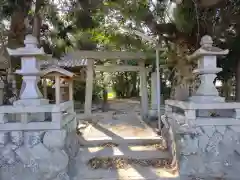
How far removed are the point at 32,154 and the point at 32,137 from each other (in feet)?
0.86

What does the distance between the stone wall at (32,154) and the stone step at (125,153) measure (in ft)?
3.88

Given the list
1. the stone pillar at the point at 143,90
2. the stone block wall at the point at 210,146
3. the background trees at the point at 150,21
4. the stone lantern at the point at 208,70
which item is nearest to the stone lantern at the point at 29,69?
the background trees at the point at 150,21

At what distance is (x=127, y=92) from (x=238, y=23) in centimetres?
1419

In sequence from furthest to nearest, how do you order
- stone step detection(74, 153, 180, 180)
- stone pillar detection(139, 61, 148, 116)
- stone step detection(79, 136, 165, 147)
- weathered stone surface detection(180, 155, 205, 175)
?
stone pillar detection(139, 61, 148, 116) → stone step detection(79, 136, 165, 147) → stone step detection(74, 153, 180, 180) → weathered stone surface detection(180, 155, 205, 175)

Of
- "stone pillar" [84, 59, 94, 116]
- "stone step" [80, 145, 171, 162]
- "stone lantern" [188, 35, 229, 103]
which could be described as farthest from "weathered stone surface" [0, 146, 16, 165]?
"stone pillar" [84, 59, 94, 116]

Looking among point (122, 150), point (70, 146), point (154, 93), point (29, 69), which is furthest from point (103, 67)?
point (29, 69)

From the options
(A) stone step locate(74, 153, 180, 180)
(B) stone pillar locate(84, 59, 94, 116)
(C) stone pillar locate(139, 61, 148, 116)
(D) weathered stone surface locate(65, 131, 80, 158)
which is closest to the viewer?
(A) stone step locate(74, 153, 180, 180)

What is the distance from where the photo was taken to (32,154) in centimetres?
409

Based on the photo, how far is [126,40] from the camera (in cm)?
776

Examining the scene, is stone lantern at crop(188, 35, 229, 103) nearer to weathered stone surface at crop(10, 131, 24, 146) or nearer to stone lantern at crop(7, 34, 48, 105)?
stone lantern at crop(7, 34, 48, 105)

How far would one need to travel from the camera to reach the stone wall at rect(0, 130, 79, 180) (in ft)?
13.4

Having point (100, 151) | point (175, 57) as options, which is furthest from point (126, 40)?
point (100, 151)

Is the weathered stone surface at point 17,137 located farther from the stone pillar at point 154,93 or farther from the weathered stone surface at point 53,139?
the stone pillar at point 154,93

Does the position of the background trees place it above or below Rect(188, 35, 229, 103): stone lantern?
above
